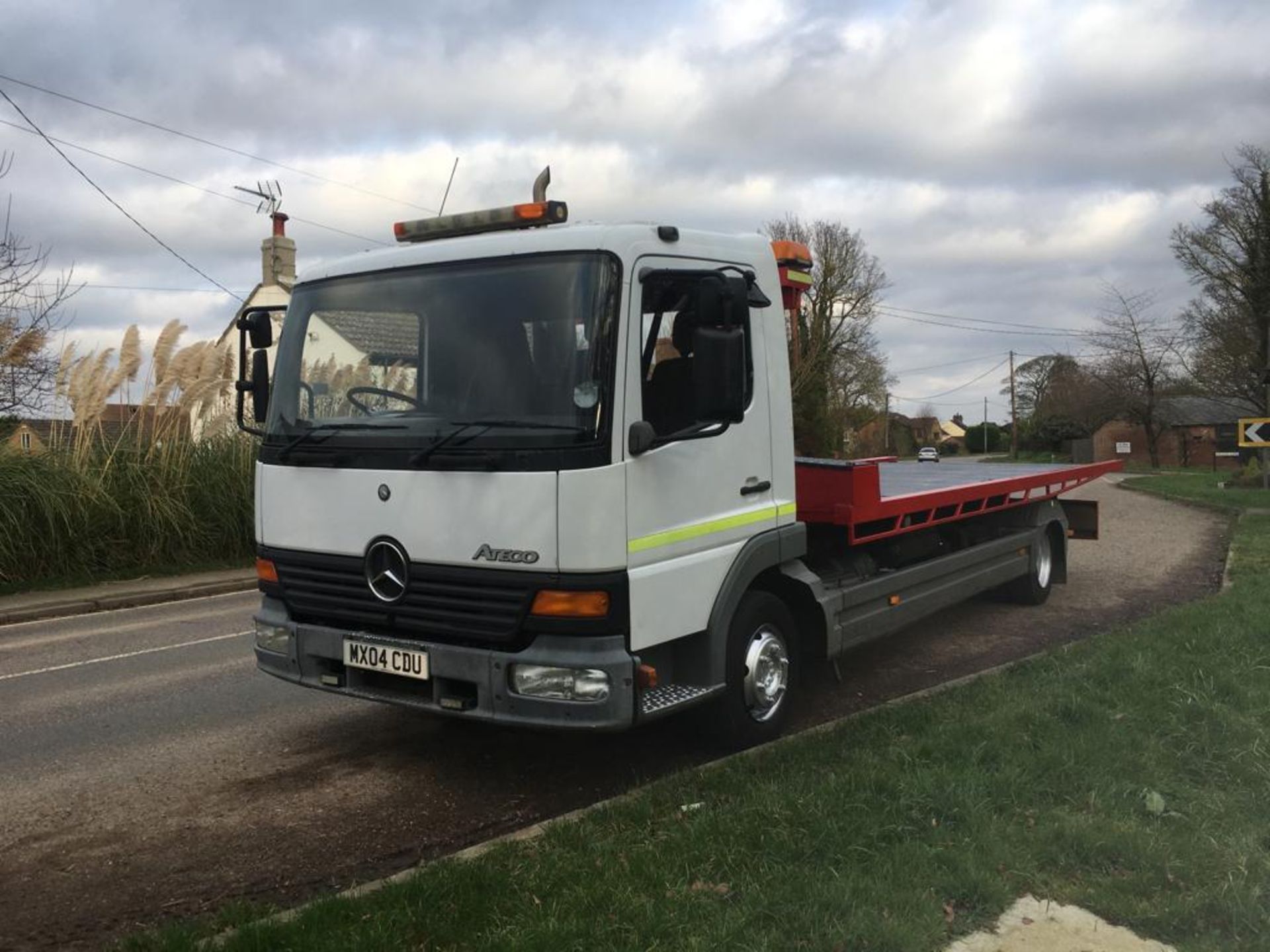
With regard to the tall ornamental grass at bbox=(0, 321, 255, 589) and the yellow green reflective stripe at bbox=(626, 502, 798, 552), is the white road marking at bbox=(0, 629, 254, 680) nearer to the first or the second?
the tall ornamental grass at bbox=(0, 321, 255, 589)

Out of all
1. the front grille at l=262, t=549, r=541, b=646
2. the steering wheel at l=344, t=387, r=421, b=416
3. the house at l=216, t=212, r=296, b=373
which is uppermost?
the house at l=216, t=212, r=296, b=373

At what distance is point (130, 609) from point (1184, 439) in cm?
6752

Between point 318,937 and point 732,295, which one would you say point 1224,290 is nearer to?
point 732,295

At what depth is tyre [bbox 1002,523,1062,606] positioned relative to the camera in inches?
360

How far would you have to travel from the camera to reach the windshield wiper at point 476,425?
13.2 feet

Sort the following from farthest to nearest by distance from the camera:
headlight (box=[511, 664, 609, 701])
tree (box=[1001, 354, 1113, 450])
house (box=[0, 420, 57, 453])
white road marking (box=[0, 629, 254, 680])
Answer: tree (box=[1001, 354, 1113, 450]) → house (box=[0, 420, 57, 453]) → white road marking (box=[0, 629, 254, 680]) → headlight (box=[511, 664, 609, 701])

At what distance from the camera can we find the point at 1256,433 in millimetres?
16141

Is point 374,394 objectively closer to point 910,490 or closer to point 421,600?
point 421,600

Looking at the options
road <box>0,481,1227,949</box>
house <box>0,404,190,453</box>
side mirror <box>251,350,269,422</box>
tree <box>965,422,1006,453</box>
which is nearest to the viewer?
road <box>0,481,1227,949</box>

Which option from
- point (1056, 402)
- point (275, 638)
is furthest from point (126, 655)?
point (1056, 402)

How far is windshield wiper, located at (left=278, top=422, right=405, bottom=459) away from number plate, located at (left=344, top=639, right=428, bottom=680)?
0.93 metres

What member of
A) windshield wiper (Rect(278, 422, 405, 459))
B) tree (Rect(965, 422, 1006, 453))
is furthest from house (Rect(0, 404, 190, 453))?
tree (Rect(965, 422, 1006, 453))

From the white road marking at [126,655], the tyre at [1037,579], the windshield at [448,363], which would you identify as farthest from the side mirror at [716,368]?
the white road marking at [126,655]

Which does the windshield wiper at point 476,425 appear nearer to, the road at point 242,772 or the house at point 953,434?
the road at point 242,772
